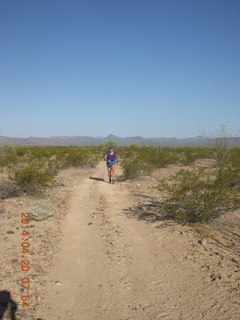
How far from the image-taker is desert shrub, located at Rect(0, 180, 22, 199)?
7894 millimetres

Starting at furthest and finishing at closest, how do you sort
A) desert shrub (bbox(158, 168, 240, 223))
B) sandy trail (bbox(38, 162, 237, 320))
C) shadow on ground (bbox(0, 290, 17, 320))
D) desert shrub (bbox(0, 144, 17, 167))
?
desert shrub (bbox(0, 144, 17, 167)) → desert shrub (bbox(158, 168, 240, 223)) → sandy trail (bbox(38, 162, 237, 320)) → shadow on ground (bbox(0, 290, 17, 320))

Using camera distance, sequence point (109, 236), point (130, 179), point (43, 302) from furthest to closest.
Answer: point (130, 179)
point (109, 236)
point (43, 302)

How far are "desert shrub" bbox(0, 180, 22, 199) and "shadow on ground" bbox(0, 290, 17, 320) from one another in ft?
16.6

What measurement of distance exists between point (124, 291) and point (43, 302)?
1.12 meters

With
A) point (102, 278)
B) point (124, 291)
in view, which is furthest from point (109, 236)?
point (124, 291)

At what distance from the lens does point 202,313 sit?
3029 millimetres

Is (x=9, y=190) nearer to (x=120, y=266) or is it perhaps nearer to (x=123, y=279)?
(x=120, y=266)

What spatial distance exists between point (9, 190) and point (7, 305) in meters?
5.39

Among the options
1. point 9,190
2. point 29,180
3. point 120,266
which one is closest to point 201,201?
point 120,266

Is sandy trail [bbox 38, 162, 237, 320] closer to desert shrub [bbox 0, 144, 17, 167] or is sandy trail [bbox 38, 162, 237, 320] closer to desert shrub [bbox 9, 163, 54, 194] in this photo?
desert shrub [bbox 9, 163, 54, 194]

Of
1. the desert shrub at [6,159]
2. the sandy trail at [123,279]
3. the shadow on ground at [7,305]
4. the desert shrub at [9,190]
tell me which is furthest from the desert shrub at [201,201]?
the desert shrub at [6,159]

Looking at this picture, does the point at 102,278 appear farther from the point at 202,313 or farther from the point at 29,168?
the point at 29,168

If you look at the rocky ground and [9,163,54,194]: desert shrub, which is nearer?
the rocky ground

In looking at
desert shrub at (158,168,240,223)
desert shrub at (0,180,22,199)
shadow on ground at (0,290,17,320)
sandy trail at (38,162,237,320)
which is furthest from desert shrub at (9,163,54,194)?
shadow on ground at (0,290,17,320)
